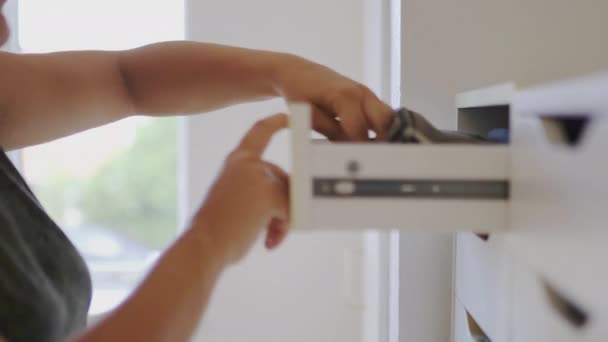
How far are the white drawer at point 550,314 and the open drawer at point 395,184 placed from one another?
2.6 inches

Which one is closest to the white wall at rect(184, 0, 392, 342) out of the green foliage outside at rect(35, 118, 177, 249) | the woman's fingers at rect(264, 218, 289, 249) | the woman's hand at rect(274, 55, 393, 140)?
the green foliage outside at rect(35, 118, 177, 249)

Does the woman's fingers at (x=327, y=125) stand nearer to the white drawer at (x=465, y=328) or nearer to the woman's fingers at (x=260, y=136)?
the woman's fingers at (x=260, y=136)

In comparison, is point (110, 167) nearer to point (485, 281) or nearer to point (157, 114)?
point (157, 114)

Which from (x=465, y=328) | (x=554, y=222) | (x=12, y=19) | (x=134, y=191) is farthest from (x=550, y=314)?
(x=134, y=191)

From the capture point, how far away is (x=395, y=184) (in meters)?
0.53

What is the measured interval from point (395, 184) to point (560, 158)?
14 cm

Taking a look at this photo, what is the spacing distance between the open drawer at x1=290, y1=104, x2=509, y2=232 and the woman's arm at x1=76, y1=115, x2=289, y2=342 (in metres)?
0.04

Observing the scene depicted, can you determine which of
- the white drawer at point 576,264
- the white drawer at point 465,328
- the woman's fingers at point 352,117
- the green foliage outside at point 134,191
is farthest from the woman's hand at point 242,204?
the green foliage outside at point 134,191

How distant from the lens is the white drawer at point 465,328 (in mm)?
804

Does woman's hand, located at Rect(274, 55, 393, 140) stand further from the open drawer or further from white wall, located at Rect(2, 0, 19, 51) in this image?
white wall, located at Rect(2, 0, 19, 51)

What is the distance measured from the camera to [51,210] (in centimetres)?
190

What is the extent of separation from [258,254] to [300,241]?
0.38 feet

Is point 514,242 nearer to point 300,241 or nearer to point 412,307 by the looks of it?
point 412,307

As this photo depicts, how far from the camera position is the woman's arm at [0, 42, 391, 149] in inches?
27.6
